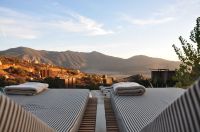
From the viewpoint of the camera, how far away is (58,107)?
327 inches

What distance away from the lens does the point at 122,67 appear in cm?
10388

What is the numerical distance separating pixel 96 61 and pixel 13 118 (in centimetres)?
11066

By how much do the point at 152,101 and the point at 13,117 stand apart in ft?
18.1

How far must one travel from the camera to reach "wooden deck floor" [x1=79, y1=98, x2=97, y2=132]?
25.9 ft

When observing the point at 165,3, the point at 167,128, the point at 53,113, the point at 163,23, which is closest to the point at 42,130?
the point at 167,128

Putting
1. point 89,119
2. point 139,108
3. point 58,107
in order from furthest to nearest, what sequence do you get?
point 89,119 < point 58,107 < point 139,108

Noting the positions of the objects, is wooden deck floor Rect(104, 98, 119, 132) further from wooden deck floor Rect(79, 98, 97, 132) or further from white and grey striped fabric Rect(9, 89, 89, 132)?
white and grey striped fabric Rect(9, 89, 89, 132)

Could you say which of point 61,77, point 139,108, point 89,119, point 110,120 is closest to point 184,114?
point 139,108

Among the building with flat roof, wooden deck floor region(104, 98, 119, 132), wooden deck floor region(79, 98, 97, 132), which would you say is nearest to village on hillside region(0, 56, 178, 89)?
the building with flat roof

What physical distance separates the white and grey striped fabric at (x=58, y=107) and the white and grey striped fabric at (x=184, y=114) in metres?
2.79

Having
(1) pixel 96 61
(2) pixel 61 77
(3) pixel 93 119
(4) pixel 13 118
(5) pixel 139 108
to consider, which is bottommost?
(3) pixel 93 119

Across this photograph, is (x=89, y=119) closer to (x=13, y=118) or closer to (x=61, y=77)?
(x=13, y=118)

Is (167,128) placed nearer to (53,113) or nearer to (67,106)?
(53,113)

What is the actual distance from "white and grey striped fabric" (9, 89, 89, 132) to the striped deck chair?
2004 millimetres
